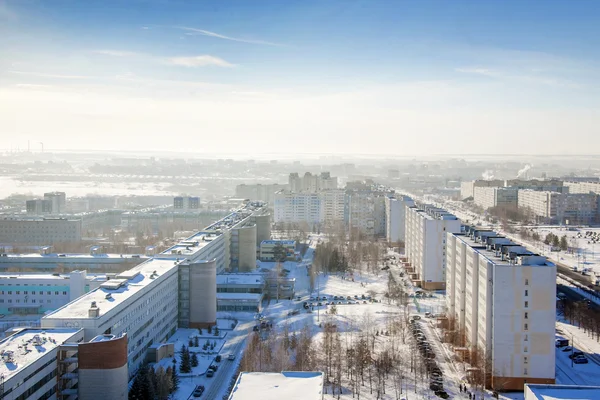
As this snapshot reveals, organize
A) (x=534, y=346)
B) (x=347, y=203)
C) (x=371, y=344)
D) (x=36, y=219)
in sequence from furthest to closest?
(x=347, y=203) → (x=36, y=219) → (x=371, y=344) → (x=534, y=346)

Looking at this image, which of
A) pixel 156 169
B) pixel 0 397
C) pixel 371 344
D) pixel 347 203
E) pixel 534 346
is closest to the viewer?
pixel 0 397

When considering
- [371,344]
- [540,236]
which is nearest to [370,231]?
[540,236]

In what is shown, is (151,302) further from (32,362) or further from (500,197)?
(500,197)

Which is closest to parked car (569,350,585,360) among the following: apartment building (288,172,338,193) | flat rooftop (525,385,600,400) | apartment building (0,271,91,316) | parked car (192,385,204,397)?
flat rooftop (525,385,600,400)

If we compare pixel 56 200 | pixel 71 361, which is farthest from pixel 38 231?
pixel 71 361

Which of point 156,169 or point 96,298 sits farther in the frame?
point 156,169

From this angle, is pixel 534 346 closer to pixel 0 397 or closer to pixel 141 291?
pixel 141 291
